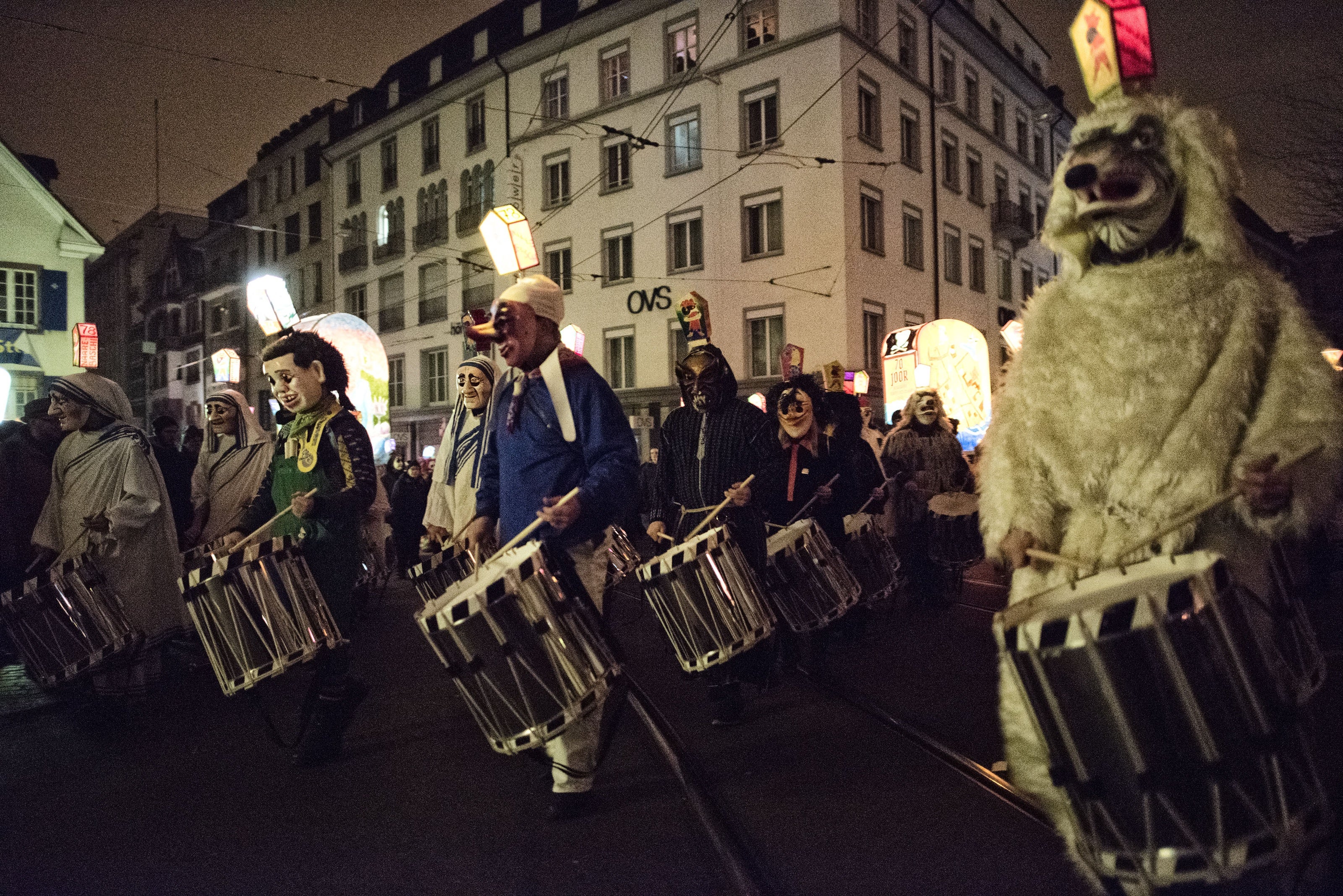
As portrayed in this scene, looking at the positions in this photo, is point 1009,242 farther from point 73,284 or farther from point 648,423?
point 73,284

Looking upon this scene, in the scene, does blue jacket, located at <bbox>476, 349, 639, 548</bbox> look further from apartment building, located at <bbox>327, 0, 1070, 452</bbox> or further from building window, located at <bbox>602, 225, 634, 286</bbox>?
building window, located at <bbox>602, 225, 634, 286</bbox>

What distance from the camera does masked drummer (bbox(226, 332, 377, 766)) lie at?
14.8 feet

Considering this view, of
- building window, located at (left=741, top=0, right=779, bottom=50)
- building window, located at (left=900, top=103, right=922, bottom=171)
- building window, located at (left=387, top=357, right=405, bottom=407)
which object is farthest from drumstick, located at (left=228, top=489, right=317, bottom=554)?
building window, located at (left=387, top=357, right=405, bottom=407)

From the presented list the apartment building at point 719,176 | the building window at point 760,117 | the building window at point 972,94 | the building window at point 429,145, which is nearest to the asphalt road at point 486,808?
the apartment building at point 719,176

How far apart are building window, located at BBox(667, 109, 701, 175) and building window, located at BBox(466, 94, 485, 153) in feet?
27.8

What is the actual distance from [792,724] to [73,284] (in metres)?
30.6

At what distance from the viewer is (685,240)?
2772cm

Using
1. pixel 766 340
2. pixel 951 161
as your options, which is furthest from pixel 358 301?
pixel 951 161

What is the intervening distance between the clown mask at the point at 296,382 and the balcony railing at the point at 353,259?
36042 mm

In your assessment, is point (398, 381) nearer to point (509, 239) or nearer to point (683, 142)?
point (683, 142)

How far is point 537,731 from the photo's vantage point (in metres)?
3.14

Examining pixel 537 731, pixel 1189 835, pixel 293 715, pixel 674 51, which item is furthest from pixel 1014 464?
pixel 674 51

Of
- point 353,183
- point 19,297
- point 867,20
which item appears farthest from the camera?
point 353,183

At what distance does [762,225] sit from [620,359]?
634cm
